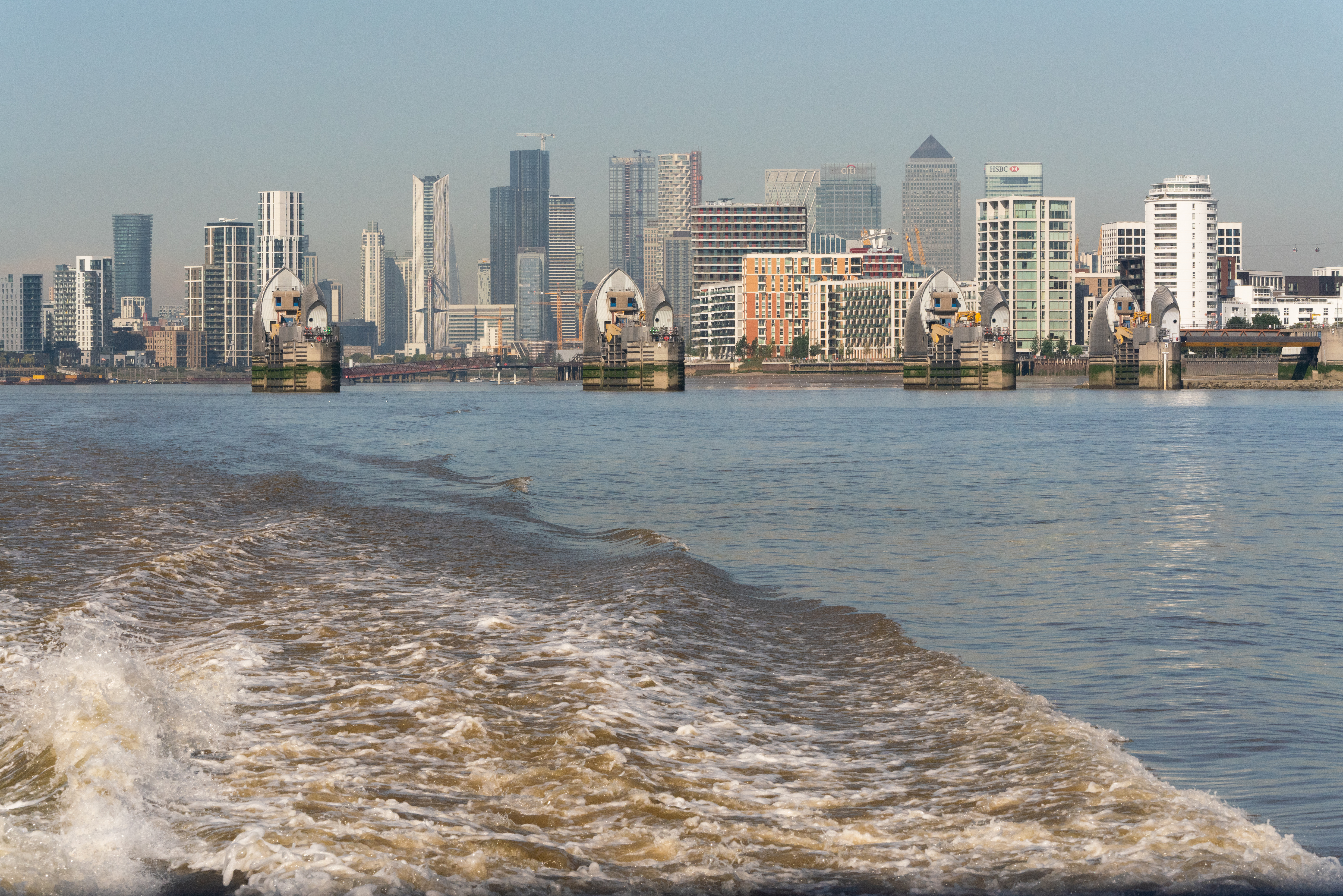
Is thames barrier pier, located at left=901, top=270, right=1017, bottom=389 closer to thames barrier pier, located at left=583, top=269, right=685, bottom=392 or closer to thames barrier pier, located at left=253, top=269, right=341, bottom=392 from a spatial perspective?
thames barrier pier, located at left=583, top=269, right=685, bottom=392

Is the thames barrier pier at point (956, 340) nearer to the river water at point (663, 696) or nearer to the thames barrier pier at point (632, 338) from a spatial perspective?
the thames barrier pier at point (632, 338)

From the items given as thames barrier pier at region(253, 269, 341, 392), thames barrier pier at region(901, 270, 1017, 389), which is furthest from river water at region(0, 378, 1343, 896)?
thames barrier pier at region(253, 269, 341, 392)

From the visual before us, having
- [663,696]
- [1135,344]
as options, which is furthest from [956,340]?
[663,696]

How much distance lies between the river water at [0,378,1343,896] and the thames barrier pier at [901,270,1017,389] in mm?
140729

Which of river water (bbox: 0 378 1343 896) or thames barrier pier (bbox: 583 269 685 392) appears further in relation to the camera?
thames barrier pier (bbox: 583 269 685 392)

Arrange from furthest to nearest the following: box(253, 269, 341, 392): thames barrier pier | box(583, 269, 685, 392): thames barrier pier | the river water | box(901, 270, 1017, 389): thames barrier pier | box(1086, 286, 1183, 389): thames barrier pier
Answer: box(253, 269, 341, 392): thames barrier pier → box(1086, 286, 1183, 389): thames barrier pier → box(901, 270, 1017, 389): thames barrier pier → box(583, 269, 685, 392): thames barrier pier → the river water

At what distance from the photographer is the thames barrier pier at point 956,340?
163250 mm

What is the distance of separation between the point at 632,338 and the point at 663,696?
158 metres

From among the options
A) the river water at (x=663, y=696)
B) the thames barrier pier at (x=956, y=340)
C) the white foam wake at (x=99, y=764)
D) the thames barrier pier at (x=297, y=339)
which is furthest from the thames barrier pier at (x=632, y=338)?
the white foam wake at (x=99, y=764)

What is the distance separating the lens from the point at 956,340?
16712 centimetres

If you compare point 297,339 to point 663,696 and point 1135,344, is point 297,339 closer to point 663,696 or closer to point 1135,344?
point 1135,344

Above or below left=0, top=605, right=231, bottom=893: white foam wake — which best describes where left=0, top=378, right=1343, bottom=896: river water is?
below

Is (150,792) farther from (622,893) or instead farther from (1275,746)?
(1275,746)

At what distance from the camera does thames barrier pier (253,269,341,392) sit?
172 m
